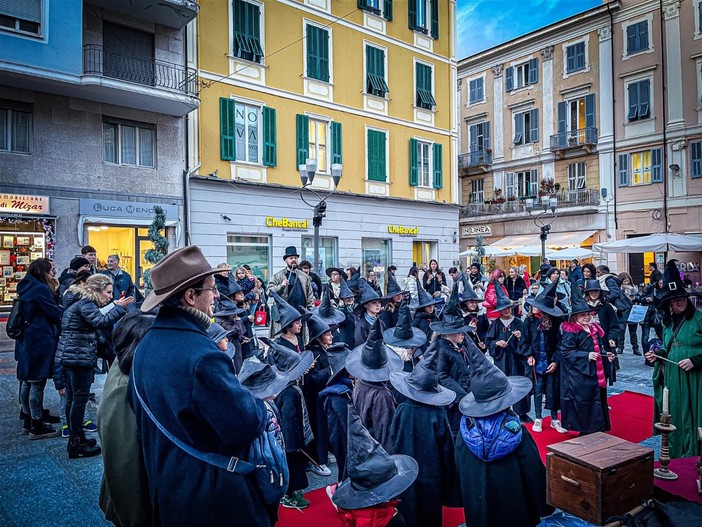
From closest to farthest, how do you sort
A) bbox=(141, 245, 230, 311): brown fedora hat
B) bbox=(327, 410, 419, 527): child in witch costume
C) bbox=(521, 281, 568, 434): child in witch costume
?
bbox=(141, 245, 230, 311): brown fedora hat
bbox=(327, 410, 419, 527): child in witch costume
bbox=(521, 281, 568, 434): child in witch costume

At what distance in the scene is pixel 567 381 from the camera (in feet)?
20.0

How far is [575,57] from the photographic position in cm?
2956

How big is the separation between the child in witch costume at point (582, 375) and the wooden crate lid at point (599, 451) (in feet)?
9.94

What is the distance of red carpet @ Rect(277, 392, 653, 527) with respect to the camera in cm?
444

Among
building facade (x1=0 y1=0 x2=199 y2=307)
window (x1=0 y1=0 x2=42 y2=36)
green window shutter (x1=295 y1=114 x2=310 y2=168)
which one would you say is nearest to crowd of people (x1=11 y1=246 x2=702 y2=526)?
building facade (x1=0 y1=0 x2=199 y2=307)

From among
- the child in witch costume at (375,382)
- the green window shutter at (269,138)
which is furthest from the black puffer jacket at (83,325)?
the green window shutter at (269,138)

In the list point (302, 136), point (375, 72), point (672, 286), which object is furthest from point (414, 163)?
point (672, 286)

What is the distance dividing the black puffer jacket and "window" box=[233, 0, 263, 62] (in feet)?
44.5

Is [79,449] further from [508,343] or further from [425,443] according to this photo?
[508,343]

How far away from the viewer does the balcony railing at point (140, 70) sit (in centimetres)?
1398

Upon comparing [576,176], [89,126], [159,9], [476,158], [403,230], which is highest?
[159,9]

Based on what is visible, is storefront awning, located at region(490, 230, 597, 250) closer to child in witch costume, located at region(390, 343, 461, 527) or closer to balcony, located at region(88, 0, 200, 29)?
balcony, located at region(88, 0, 200, 29)

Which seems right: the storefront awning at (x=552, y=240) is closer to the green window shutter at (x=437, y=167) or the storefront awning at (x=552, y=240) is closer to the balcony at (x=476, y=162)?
the balcony at (x=476, y=162)

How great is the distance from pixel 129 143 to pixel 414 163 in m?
11.7
